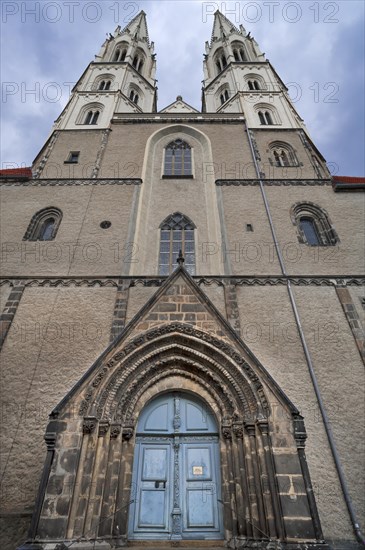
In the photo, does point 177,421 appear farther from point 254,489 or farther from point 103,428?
point 254,489

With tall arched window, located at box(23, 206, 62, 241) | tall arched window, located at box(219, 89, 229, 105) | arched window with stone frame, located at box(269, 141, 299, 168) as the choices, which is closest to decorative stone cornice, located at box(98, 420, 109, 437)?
tall arched window, located at box(23, 206, 62, 241)

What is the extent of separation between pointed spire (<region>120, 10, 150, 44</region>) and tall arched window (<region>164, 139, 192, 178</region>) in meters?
17.3

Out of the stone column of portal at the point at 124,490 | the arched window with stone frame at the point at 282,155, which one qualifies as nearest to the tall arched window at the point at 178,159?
the arched window with stone frame at the point at 282,155

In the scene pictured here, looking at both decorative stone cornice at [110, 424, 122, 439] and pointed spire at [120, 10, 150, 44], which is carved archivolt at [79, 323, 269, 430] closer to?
decorative stone cornice at [110, 424, 122, 439]

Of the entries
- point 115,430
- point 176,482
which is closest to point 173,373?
point 115,430

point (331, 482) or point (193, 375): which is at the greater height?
point (193, 375)

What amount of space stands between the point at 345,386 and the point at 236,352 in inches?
105

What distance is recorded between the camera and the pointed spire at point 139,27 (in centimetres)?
2825

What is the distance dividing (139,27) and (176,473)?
3393cm

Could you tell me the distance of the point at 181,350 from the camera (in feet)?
25.0

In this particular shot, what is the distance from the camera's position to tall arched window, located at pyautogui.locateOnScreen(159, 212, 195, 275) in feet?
35.7

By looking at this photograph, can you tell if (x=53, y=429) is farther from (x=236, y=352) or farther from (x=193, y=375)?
(x=236, y=352)

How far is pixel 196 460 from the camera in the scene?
682 centimetres

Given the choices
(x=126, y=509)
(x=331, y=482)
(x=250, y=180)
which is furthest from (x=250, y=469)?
(x=250, y=180)
